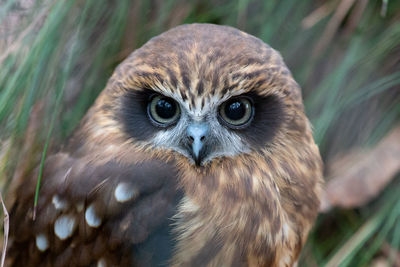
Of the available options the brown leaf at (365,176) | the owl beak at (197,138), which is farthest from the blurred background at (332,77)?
the owl beak at (197,138)

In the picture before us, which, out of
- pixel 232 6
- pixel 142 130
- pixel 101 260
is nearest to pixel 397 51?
pixel 232 6

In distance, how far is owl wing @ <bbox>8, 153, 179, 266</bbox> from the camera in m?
2.58

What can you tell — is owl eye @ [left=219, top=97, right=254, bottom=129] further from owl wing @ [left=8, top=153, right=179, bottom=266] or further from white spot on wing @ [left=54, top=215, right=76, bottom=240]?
white spot on wing @ [left=54, top=215, right=76, bottom=240]

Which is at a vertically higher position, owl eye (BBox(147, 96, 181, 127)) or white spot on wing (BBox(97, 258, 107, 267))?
owl eye (BBox(147, 96, 181, 127))

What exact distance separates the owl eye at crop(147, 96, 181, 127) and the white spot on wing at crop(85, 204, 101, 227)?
1.27 ft

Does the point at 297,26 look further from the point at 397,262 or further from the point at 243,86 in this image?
the point at 397,262

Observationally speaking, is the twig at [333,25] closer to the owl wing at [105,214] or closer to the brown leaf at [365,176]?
the brown leaf at [365,176]

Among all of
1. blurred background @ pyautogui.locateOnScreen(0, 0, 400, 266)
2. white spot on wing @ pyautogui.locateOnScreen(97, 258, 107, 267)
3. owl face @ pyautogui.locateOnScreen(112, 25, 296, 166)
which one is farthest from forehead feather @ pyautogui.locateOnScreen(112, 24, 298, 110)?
white spot on wing @ pyautogui.locateOnScreen(97, 258, 107, 267)

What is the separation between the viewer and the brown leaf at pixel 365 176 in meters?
3.24

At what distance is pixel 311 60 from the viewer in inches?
129

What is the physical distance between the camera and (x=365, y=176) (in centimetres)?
326

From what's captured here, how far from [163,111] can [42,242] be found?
69 centimetres

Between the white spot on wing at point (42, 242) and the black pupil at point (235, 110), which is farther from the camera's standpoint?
the white spot on wing at point (42, 242)

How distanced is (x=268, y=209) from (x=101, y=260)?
0.63 m
